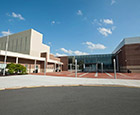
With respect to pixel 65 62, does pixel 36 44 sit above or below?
above

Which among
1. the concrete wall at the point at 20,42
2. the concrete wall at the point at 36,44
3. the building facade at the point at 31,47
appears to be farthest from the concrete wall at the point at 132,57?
the concrete wall at the point at 20,42

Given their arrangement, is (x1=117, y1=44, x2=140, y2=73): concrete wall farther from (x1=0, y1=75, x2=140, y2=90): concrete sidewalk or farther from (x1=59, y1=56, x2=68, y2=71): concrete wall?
(x1=59, y1=56, x2=68, y2=71): concrete wall

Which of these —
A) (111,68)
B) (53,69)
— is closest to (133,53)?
(111,68)

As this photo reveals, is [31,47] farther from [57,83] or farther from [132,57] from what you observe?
[132,57]

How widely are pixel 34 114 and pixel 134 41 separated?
3966 cm

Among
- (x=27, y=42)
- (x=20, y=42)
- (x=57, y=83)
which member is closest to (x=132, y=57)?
(x=57, y=83)

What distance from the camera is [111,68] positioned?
50.0 m

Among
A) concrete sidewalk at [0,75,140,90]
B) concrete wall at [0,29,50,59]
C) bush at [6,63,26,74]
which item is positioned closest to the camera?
concrete sidewalk at [0,75,140,90]

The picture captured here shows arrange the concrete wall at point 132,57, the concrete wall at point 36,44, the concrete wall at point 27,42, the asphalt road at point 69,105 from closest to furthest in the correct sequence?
the asphalt road at point 69,105 → the concrete wall at point 132,57 → the concrete wall at point 27,42 → the concrete wall at point 36,44

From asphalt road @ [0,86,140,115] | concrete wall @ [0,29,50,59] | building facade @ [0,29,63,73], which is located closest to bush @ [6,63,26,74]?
building facade @ [0,29,63,73]

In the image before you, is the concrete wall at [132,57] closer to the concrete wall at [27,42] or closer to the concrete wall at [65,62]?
the concrete wall at [65,62]

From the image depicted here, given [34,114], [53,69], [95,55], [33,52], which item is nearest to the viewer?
[34,114]

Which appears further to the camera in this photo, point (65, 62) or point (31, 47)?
point (65, 62)

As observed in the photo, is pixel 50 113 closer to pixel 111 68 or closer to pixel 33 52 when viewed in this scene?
pixel 33 52
